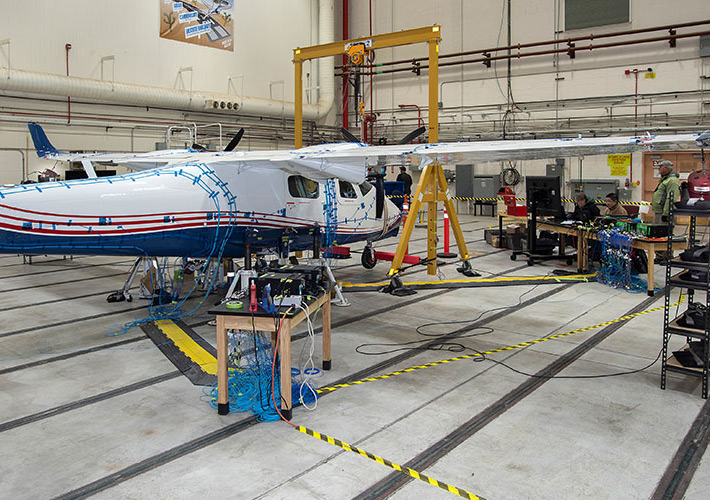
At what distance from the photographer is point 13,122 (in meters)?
17.5

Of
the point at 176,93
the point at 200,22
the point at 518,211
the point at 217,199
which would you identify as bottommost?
the point at 518,211

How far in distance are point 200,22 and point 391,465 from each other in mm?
21387

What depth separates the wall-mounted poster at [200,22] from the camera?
2136 centimetres

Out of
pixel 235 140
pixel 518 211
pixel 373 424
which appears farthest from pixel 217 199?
pixel 518 211

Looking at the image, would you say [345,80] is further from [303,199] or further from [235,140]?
[303,199]

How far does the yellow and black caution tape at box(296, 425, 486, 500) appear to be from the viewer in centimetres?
421

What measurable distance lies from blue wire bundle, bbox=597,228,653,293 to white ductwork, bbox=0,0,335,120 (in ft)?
49.7

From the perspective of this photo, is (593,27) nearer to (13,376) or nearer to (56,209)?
(56,209)

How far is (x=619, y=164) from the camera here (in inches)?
850

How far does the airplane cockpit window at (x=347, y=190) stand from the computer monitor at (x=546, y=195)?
4.95 metres

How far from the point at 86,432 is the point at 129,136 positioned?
17.0m

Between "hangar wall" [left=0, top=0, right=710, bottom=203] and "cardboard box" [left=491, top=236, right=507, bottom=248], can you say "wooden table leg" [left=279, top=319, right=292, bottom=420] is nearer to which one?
"cardboard box" [left=491, top=236, right=507, bottom=248]

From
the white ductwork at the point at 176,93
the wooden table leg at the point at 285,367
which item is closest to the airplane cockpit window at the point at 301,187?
the wooden table leg at the point at 285,367

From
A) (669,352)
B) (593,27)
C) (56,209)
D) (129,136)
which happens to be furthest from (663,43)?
(56,209)
